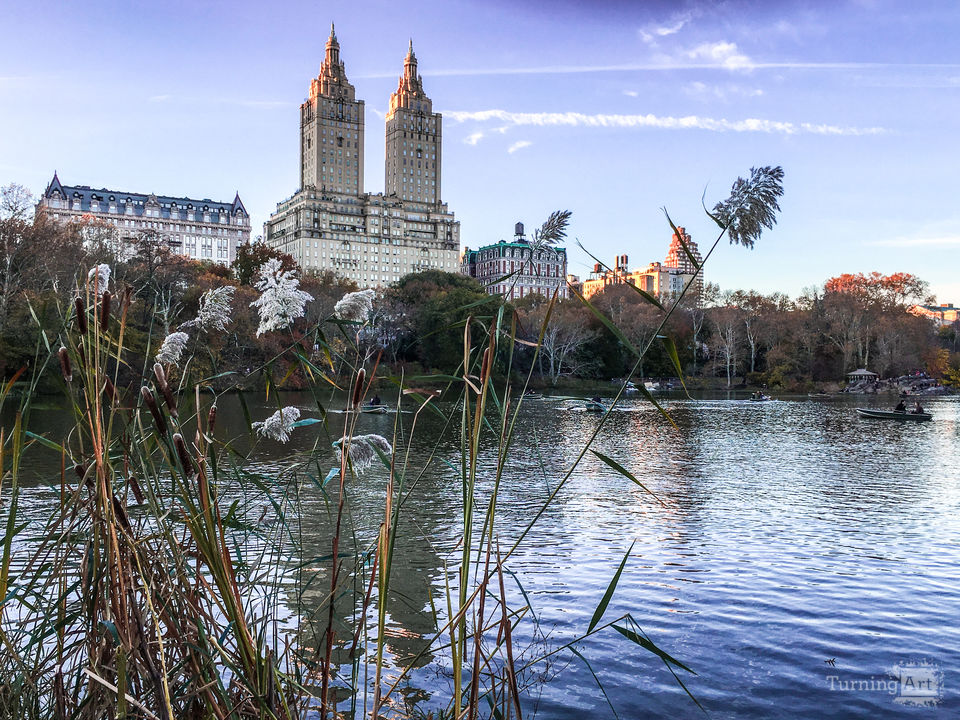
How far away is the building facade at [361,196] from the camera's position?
134 metres

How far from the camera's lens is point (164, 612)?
2.48 meters

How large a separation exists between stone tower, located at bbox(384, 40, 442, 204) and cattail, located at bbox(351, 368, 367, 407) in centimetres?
14872

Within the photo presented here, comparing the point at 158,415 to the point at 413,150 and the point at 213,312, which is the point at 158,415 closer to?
the point at 213,312

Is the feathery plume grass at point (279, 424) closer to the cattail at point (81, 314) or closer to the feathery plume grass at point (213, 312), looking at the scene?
the feathery plume grass at point (213, 312)

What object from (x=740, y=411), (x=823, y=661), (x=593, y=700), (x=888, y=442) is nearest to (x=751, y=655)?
(x=823, y=661)

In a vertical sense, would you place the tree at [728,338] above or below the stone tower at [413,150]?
below

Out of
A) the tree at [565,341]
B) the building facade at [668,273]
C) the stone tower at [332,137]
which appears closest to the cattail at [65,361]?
the building facade at [668,273]

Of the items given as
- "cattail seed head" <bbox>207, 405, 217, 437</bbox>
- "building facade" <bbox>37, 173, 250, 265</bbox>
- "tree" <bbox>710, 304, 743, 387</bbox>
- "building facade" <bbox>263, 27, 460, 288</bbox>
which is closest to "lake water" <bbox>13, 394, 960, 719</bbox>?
"cattail seed head" <bbox>207, 405, 217, 437</bbox>

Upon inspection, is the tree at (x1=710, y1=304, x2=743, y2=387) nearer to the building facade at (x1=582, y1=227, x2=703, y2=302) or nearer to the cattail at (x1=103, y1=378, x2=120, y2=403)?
the building facade at (x1=582, y1=227, x2=703, y2=302)

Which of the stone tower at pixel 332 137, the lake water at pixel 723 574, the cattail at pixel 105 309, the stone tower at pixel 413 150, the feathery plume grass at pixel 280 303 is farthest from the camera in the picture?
the stone tower at pixel 413 150

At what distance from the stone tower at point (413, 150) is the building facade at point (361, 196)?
195 mm

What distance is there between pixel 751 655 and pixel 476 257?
456 feet

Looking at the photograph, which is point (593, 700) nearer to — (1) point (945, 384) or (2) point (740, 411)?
(2) point (740, 411)

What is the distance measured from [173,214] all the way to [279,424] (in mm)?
145589
